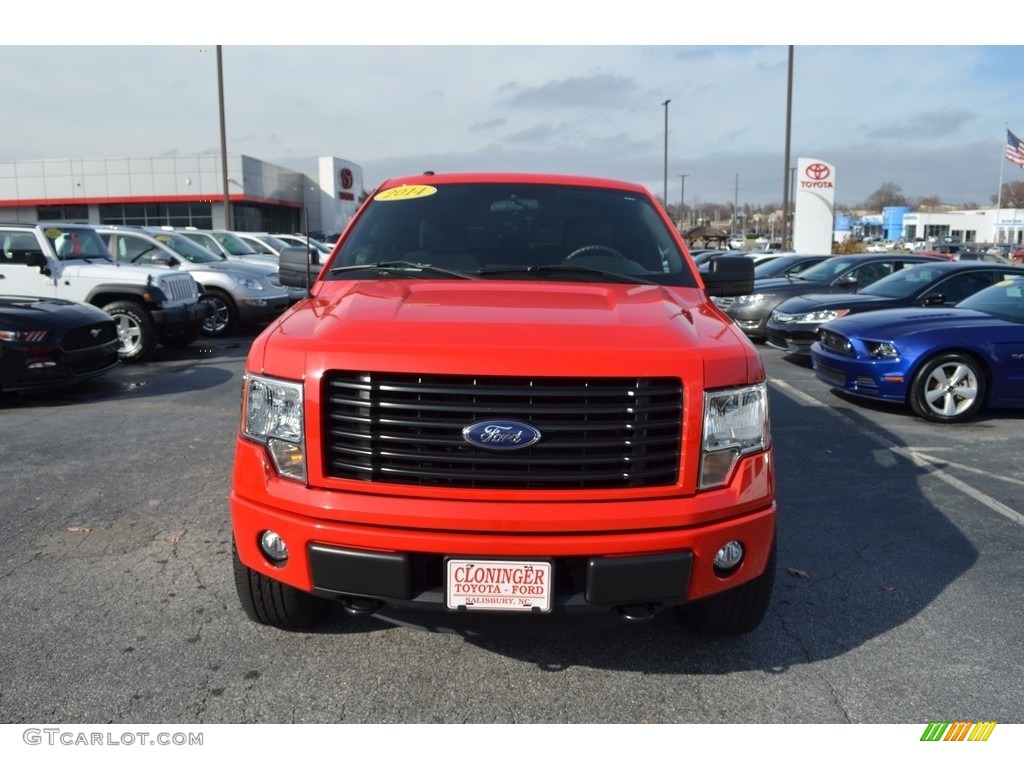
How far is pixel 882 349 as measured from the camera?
7785 mm

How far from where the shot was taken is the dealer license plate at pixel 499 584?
2572mm

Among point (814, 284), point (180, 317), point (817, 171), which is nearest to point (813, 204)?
point (817, 171)

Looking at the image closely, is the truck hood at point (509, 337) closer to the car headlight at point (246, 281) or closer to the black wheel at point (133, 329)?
the black wheel at point (133, 329)

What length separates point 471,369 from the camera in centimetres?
258

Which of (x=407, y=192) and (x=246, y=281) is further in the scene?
(x=246, y=281)

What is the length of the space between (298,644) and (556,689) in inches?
41.5

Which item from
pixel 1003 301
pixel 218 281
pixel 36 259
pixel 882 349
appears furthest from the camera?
pixel 218 281

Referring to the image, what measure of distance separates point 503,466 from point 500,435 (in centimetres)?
12

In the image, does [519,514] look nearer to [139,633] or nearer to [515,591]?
[515,591]

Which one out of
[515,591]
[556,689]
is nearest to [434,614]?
[515,591]

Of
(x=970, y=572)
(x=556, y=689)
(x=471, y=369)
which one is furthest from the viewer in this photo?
(x=970, y=572)

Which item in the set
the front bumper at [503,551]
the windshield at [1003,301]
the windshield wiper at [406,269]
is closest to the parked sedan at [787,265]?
the windshield at [1003,301]

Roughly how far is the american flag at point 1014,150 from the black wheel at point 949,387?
103 feet

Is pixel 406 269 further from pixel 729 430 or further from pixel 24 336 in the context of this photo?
pixel 24 336
